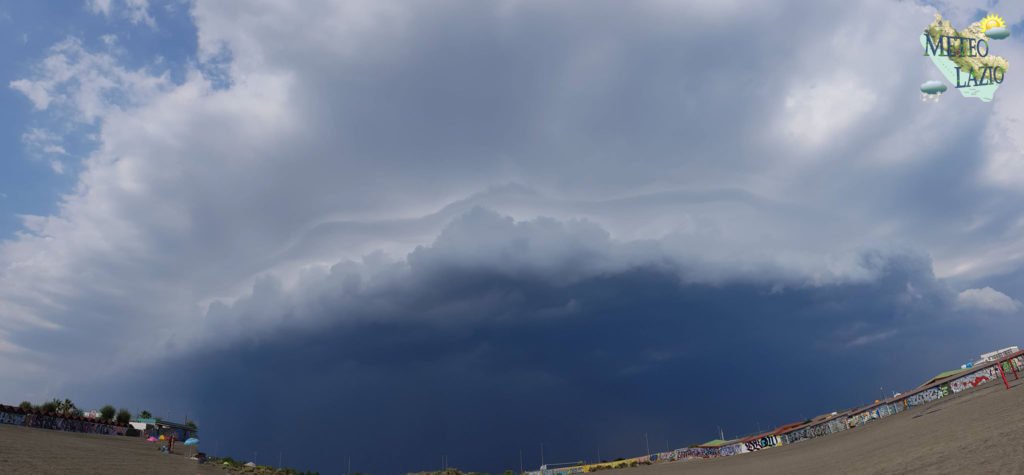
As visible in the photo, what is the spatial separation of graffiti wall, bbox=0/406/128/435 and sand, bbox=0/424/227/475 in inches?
123

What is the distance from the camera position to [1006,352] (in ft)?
313

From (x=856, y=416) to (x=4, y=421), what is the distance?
106798 millimetres

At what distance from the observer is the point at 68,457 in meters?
43.8

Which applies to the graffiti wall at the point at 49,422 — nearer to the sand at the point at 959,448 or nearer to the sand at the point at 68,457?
the sand at the point at 68,457

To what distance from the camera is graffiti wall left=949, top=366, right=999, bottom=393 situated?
6556 cm

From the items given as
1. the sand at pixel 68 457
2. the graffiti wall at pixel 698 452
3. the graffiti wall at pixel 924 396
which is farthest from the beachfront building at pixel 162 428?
the graffiti wall at pixel 924 396

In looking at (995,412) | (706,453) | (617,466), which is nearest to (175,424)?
(617,466)

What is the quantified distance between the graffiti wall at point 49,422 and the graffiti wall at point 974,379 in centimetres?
11399

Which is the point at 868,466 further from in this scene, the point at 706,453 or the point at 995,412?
the point at 706,453

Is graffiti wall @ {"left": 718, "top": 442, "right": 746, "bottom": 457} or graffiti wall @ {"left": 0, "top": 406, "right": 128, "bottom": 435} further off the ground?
graffiti wall @ {"left": 0, "top": 406, "right": 128, "bottom": 435}

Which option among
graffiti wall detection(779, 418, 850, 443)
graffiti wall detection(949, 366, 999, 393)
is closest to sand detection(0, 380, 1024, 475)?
graffiti wall detection(779, 418, 850, 443)

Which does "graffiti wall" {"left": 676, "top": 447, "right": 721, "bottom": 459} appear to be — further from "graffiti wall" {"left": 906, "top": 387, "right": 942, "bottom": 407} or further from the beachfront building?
the beachfront building

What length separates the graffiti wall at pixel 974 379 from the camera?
2581 inches

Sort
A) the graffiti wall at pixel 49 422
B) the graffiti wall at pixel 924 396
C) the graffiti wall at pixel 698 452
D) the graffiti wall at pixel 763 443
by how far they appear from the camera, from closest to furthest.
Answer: the graffiti wall at pixel 49 422 < the graffiti wall at pixel 924 396 < the graffiti wall at pixel 763 443 < the graffiti wall at pixel 698 452
